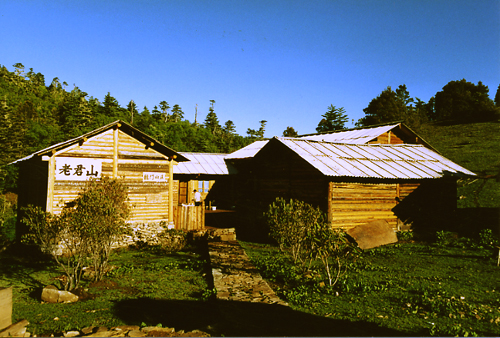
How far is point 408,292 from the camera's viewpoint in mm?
8734

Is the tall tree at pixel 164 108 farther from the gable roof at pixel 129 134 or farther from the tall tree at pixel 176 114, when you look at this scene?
the gable roof at pixel 129 134

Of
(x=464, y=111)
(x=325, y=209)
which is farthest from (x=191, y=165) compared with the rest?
(x=464, y=111)

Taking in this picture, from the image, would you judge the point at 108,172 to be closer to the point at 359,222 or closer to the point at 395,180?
the point at 359,222

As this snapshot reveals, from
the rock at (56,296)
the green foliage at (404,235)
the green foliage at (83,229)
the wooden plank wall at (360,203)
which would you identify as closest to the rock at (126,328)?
the rock at (56,296)

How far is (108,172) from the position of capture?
15578 millimetres

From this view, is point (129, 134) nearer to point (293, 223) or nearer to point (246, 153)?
point (293, 223)

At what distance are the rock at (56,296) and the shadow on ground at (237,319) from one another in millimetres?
1524

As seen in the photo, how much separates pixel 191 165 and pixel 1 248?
1377 cm

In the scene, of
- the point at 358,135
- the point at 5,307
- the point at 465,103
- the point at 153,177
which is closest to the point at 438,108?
the point at 465,103

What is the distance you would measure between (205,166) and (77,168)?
12795mm

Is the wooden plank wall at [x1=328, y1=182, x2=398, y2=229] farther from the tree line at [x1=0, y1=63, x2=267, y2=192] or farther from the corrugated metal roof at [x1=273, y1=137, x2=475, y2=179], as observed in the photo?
the tree line at [x1=0, y1=63, x2=267, y2=192]

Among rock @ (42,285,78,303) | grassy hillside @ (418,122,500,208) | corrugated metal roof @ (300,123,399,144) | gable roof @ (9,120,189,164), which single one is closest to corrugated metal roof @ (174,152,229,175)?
gable roof @ (9,120,189,164)

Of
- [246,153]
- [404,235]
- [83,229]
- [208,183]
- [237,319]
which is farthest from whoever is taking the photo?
[246,153]

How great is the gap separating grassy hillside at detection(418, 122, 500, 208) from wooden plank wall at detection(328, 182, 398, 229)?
11278mm
